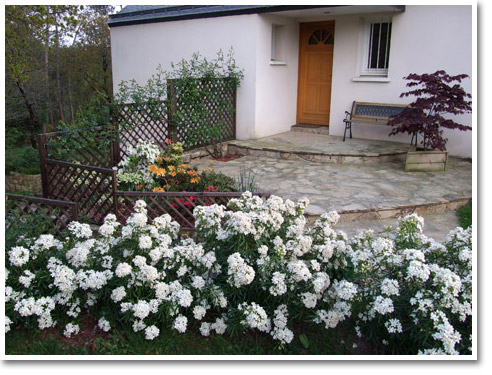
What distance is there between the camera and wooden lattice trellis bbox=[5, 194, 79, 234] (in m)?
3.47

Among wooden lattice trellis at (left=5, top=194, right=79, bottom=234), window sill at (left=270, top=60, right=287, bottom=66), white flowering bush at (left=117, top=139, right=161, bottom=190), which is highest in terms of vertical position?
window sill at (left=270, top=60, right=287, bottom=66)

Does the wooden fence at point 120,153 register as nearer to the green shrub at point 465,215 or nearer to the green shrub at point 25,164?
the green shrub at point 25,164

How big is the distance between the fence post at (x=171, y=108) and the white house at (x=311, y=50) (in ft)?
5.99

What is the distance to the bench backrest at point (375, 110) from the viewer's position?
822 centimetres

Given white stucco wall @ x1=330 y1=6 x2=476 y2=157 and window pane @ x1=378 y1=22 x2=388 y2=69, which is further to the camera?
window pane @ x1=378 y1=22 x2=388 y2=69

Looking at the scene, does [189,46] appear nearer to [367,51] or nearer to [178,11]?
[178,11]

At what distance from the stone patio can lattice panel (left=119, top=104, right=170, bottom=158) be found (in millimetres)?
879

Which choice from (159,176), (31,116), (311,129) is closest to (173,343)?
(159,176)

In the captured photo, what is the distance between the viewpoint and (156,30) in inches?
383

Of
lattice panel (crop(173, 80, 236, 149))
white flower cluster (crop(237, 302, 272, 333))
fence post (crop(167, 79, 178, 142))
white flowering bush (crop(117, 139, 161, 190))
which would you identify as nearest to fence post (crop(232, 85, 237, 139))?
lattice panel (crop(173, 80, 236, 149))

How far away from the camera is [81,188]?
474 cm

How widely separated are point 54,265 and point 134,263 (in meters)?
0.59

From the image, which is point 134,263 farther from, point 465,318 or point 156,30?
point 156,30

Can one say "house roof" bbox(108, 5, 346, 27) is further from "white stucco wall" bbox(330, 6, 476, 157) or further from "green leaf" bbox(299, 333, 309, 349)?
"green leaf" bbox(299, 333, 309, 349)
